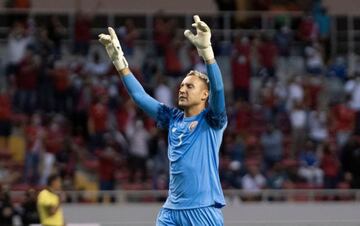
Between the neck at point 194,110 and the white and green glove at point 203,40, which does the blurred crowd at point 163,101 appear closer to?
the neck at point 194,110

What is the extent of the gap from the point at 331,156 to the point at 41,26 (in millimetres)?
5811

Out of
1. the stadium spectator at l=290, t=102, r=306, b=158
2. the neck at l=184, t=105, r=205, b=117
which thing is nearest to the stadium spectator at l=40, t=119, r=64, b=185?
the stadium spectator at l=290, t=102, r=306, b=158

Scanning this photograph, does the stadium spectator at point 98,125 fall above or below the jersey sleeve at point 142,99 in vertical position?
below

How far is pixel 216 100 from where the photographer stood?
7602 mm

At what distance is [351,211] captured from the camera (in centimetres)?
1775

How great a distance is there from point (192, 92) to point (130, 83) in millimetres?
612

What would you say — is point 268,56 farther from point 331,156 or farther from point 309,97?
point 331,156

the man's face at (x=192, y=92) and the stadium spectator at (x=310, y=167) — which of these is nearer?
the man's face at (x=192, y=92)

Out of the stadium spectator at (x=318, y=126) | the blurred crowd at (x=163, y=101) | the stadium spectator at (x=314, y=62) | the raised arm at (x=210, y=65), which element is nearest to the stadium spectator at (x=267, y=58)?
the blurred crowd at (x=163, y=101)

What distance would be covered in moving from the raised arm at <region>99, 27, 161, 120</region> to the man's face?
36cm

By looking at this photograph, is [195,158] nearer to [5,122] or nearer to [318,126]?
[5,122]

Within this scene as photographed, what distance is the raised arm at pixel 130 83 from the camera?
8133 mm

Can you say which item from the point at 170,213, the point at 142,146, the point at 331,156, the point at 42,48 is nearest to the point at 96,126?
the point at 142,146

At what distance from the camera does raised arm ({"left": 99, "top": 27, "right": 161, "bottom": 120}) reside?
8133 mm
